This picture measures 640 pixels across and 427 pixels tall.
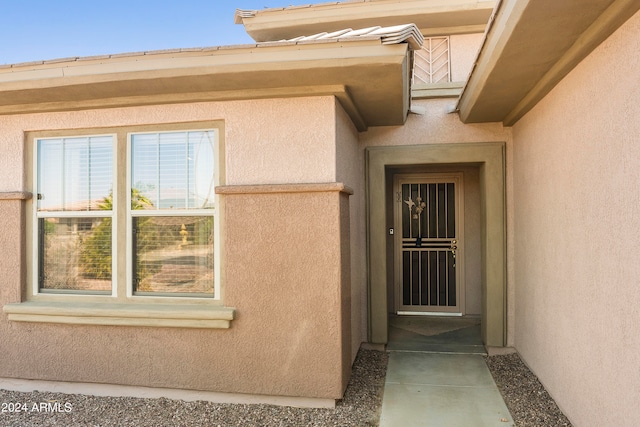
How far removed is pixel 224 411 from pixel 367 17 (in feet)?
20.7

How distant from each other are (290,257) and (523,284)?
10.5ft

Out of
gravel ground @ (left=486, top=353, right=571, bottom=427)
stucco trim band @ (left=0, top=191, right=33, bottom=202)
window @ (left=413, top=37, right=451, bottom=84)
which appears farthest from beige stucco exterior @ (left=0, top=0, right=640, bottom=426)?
window @ (left=413, top=37, right=451, bottom=84)

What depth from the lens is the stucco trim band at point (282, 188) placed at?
4.59 metres

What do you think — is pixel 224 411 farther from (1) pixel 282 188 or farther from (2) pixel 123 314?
(1) pixel 282 188

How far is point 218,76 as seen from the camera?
430 cm

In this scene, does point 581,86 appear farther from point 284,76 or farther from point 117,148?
point 117,148

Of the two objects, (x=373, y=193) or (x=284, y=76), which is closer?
(x=284, y=76)

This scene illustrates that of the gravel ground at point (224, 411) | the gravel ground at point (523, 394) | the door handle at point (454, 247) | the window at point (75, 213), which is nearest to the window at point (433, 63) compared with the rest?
the door handle at point (454, 247)

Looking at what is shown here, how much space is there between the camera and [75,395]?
507 cm

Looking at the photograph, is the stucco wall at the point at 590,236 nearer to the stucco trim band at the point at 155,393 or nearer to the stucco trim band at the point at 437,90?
the stucco trim band at the point at 437,90

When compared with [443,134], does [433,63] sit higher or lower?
higher

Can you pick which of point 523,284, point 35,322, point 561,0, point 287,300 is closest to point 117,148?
point 35,322

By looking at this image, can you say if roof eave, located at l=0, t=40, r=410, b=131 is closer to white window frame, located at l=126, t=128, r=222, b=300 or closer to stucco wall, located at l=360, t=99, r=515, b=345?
white window frame, located at l=126, t=128, r=222, b=300

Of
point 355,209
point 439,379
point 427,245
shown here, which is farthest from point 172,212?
point 427,245
